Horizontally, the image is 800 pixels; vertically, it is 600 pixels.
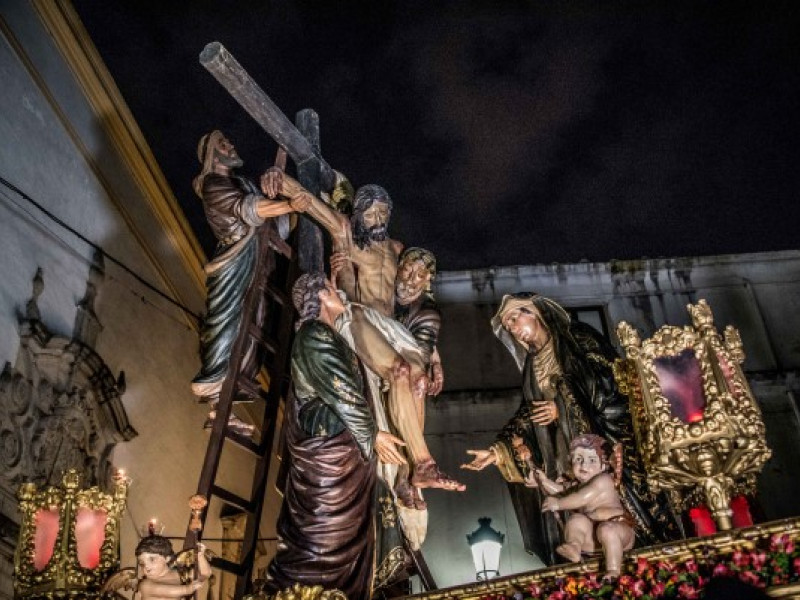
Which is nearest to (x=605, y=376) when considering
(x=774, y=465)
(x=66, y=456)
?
(x=66, y=456)

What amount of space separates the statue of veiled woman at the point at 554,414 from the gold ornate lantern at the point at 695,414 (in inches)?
46.7

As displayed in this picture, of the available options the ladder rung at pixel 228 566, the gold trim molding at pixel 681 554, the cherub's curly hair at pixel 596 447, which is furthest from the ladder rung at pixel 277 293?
the gold trim molding at pixel 681 554

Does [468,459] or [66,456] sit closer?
[66,456]

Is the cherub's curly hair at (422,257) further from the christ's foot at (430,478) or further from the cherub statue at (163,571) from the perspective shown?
the cherub statue at (163,571)

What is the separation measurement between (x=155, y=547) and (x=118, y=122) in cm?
547

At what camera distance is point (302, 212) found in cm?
586

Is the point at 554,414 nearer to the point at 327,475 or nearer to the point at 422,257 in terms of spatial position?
the point at 422,257

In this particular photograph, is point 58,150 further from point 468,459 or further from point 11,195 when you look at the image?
point 468,459

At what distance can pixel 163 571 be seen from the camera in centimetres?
379

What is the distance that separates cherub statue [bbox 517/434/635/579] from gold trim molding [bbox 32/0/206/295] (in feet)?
18.8

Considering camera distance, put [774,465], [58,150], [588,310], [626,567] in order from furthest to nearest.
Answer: [588,310] < [774,465] < [58,150] < [626,567]

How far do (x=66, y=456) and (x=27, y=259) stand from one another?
1.58 metres

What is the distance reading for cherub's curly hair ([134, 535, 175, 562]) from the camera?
3.77 metres

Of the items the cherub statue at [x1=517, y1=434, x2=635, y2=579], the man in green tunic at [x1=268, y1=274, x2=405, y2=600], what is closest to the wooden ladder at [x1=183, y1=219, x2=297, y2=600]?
the man in green tunic at [x1=268, y1=274, x2=405, y2=600]
